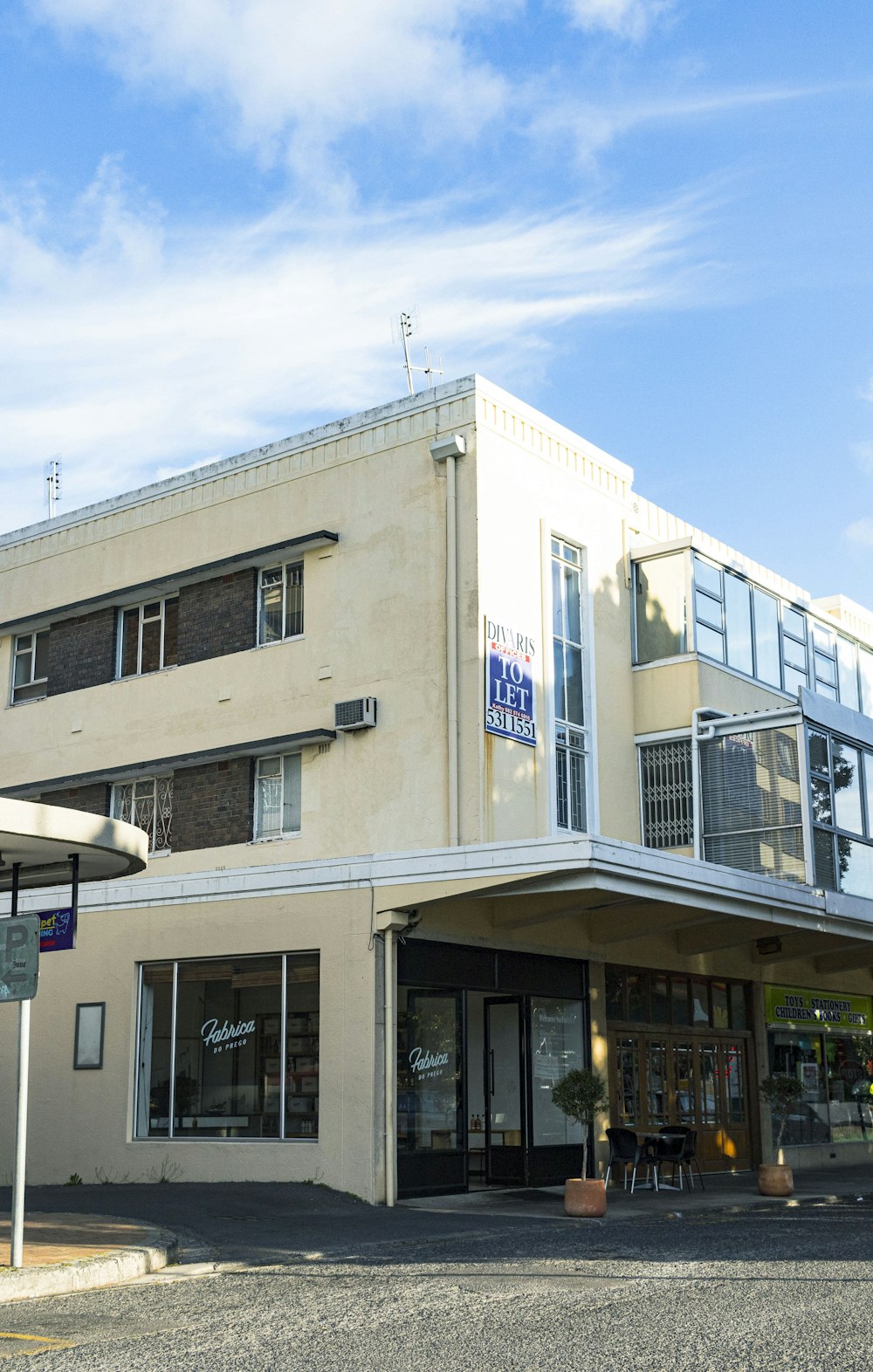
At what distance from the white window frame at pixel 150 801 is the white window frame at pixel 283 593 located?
2637 millimetres

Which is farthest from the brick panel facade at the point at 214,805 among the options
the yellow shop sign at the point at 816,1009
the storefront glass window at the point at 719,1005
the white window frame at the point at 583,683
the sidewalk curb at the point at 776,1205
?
the yellow shop sign at the point at 816,1009

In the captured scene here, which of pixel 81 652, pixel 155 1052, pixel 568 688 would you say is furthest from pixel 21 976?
pixel 81 652

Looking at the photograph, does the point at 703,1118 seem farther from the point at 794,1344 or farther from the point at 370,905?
the point at 794,1344

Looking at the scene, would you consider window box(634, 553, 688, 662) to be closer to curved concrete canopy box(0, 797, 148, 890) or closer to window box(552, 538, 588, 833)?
window box(552, 538, 588, 833)

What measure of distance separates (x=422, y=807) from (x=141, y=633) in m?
6.51

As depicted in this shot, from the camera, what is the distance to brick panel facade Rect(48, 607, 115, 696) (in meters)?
23.6

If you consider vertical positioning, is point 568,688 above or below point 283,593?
below

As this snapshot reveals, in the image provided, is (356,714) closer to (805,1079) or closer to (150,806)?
(150,806)

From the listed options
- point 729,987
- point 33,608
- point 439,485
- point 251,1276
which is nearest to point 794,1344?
point 251,1276

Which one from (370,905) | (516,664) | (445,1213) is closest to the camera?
(445,1213)

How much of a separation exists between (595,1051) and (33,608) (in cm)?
1188

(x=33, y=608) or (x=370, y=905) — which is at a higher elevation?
(x=33, y=608)

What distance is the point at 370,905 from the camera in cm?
1755

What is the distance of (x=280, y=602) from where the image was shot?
21656 mm
